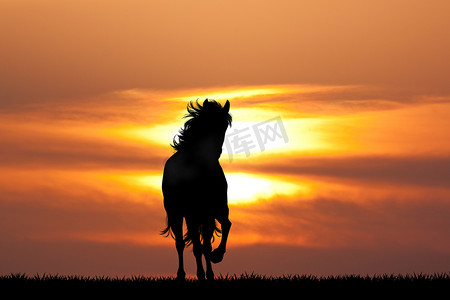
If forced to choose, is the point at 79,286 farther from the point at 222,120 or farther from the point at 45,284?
the point at 222,120

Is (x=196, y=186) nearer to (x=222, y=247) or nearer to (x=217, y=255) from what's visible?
(x=222, y=247)

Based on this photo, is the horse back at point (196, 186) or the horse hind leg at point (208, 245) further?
the horse back at point (196, 186)

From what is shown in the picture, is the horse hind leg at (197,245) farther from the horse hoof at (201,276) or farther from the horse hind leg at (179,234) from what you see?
the horse hind leg at (179,234)

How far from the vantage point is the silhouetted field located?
478 inches

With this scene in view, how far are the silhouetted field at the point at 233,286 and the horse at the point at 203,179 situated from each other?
0.73m

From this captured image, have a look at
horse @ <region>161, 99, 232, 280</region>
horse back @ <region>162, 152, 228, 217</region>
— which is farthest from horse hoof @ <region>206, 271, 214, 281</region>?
horse back @ <region>162, 152, 228, 217</region>

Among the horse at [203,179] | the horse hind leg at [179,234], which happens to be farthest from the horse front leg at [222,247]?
the horse hind leg at [179,234]

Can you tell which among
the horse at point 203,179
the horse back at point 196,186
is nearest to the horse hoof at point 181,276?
the horse at point 203,179

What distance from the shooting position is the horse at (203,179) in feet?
45.3

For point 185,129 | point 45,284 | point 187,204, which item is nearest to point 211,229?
point 187,204

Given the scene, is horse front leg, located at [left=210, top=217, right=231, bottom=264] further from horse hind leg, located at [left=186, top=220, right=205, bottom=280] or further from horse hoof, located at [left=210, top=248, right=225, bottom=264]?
horse hind leg, located at [left=186, top=220, right=205, bottom=280]

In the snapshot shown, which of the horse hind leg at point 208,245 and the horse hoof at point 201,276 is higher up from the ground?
the horse hind leg at point 208,245

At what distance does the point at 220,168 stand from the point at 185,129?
0.90 m

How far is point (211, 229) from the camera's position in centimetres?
1416
